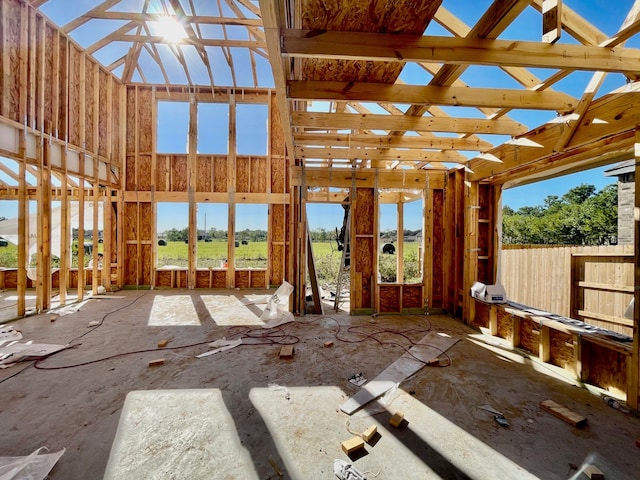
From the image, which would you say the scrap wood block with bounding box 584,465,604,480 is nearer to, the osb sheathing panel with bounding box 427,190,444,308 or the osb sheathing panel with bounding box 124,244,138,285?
the osb sheathing panel with bounding box 427,190,444,308

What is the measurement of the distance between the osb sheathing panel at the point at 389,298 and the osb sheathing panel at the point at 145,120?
8849 millimetres

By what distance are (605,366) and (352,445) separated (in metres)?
3.33

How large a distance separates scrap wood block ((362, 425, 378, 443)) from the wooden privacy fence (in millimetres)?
5088

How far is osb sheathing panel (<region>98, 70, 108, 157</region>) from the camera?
776 centimetres

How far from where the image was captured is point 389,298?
19.9 ft

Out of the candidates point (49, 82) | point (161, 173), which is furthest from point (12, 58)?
point (161, 173)

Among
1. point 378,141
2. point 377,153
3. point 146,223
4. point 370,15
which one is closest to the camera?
point 370,15

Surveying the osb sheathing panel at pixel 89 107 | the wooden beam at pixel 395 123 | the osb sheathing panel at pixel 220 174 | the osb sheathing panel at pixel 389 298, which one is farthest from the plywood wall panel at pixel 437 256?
the osb sheathing panel at pixel 89 107

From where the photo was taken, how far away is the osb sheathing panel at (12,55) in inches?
203

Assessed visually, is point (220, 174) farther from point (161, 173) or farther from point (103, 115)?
point (103, 115)

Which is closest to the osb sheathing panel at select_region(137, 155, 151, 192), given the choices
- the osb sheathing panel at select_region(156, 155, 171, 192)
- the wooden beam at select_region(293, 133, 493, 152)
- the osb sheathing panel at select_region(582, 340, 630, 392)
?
the osb sheathing panel at select_region(156, 155, 171, 192)

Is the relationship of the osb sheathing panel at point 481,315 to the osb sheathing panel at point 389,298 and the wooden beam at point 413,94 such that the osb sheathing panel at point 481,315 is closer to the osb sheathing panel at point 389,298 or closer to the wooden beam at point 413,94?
the osb sheathing panel at point 389,298

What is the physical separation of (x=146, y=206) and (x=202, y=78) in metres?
4.74

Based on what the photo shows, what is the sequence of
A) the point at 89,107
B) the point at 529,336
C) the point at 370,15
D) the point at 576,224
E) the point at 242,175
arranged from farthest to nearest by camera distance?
the point at 576,224 → the point at 242,175 → the point at 89,107 → the point at 529,336 → the point at 370,15
